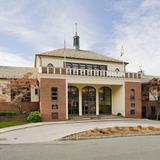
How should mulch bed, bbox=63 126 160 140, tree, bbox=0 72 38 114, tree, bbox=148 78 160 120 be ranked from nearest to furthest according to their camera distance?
1. mulch bed, bbox=63 126 160 140
2. tree, bbox=0 72 38 114
3. tree, bbox=148 78 160 120

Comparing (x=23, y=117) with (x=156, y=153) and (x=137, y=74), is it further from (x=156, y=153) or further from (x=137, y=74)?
(x=156, y=153)

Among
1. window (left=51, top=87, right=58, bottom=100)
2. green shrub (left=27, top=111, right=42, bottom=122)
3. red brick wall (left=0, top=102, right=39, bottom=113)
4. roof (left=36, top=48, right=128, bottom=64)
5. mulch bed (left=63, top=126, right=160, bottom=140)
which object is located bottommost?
mulch bed (left=63, top=126, right=160, bottom=140)

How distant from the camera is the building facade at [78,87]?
3053 cm

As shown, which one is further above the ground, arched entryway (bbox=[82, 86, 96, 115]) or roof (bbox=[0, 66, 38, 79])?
roof (bbox=[0, 66, 38, 79])

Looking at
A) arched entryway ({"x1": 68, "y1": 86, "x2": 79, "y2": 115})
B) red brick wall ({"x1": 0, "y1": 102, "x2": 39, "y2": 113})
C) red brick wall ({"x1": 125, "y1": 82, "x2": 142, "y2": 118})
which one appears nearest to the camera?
red brick wall ({"x1": 0, "y1": 102, "x2": 39, "y2": 113})

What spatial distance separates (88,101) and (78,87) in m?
2.29

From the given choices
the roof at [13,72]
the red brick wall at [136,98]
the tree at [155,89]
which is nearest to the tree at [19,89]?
the roof at [13,72]

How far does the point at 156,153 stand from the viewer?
11281 millimetres

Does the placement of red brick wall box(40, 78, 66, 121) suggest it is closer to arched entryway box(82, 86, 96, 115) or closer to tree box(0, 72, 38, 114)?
tree box(0, 72, 38, 114)

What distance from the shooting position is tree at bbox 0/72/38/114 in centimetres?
3072

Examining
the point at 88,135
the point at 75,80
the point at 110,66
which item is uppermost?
the point at 110,66

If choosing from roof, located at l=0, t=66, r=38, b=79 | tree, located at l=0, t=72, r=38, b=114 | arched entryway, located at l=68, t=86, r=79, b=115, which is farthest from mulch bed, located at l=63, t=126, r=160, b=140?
roof, located at l=0, t=66, r=38, b=79

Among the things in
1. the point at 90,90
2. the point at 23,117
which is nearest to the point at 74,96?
the point at 90,90

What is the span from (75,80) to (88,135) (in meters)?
14.4
